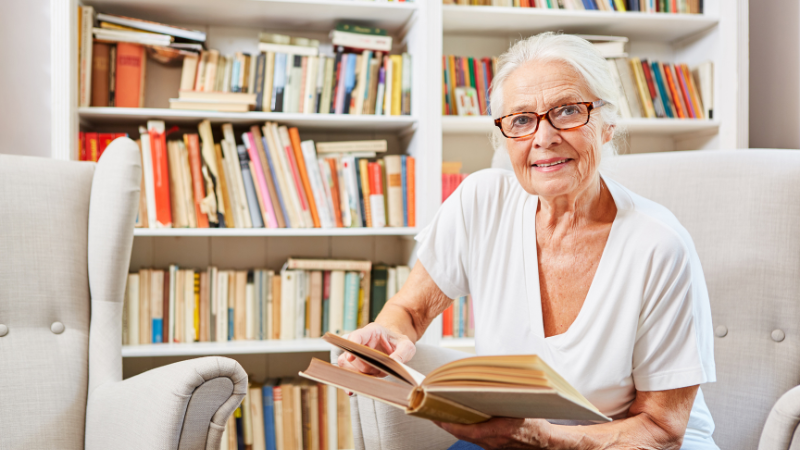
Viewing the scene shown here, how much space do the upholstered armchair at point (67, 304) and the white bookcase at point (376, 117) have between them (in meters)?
0.51

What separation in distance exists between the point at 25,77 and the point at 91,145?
0.39 meters

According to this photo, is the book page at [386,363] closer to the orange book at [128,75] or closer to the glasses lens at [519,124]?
the glasses lens at [519,124]

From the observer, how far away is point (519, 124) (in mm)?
953

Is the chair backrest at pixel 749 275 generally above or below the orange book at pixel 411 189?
below

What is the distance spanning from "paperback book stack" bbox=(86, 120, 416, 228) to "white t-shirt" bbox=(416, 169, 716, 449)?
2.63ft


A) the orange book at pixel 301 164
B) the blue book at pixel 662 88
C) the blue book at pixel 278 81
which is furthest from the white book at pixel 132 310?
the blue book at pixel 662 88

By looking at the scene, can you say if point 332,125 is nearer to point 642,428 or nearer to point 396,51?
point 396,51

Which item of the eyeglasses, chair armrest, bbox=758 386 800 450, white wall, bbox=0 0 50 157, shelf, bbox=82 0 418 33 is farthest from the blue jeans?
white wall, bbox=0 0 50 157

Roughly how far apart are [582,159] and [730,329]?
549 millimetres

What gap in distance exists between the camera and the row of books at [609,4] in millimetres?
1898

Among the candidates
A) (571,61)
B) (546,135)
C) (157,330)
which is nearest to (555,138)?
(546,135)

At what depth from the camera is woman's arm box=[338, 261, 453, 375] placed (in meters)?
0.89

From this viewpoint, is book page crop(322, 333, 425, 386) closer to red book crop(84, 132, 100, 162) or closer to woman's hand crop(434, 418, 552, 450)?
woman's hand crop(434, 418, 552, 450)

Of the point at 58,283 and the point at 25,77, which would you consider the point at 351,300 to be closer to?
the point at 58,283
